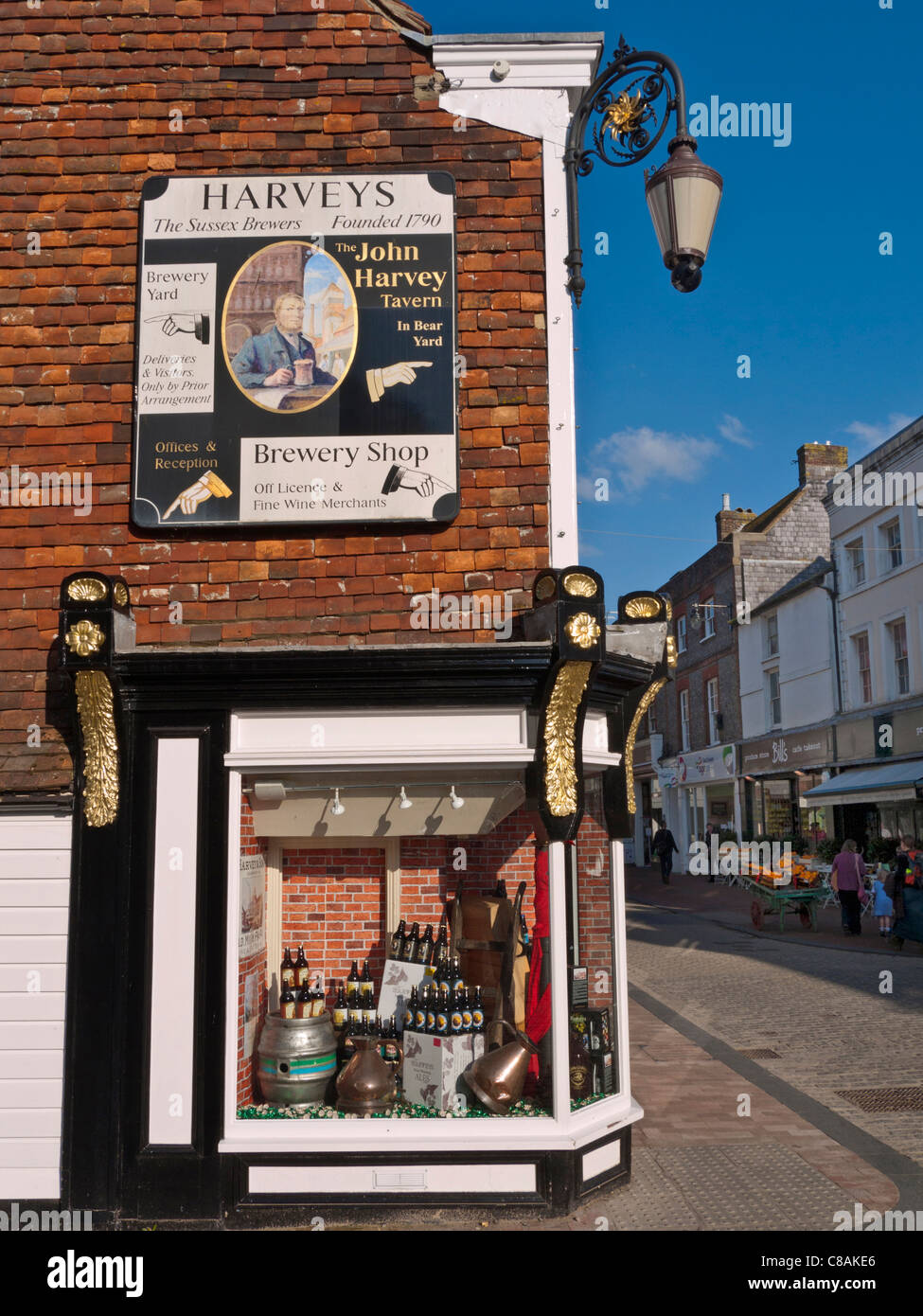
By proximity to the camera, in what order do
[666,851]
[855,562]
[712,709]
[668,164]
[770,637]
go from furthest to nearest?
[712,709]
[770,637]
[666,851]
[855,562]
[668,164]

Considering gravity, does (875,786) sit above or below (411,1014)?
above

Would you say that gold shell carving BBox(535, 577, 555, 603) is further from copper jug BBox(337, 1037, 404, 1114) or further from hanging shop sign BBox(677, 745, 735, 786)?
hanging shop sign BBox(677, 745, 735, 786)

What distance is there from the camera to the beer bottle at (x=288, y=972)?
7.09 m

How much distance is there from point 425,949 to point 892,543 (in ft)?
65.0

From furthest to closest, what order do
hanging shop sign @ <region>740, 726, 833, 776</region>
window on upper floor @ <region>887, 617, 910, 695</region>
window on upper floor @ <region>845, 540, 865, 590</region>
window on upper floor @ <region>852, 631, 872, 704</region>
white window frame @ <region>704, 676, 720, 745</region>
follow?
1. white window frame @ <region>704, 676, 720, 745</region>
2. hanging shop sign @ <region>740, 726, 833, 776</region>
3. window on upper floor @ <region>845, 540, 865, 590</region>
4. window on upper floor @ <region>852, 631, 872, 704</region>
5. window on upper floor @ <region>887, 617, 910, 695</region>

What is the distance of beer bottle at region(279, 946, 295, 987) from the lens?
279 inches

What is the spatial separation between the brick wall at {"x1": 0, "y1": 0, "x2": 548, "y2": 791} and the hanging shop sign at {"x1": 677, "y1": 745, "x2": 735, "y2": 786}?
91.1 feet

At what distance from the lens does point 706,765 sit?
116ft

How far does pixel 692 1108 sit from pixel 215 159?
7.81 metres

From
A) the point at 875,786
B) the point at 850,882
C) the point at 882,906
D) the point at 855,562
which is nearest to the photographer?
the point at 882,906

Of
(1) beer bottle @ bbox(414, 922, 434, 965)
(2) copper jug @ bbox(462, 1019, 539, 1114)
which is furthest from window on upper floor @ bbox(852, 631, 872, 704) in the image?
(2) copper jug @ bbox(462, 1019, 539, 1114)

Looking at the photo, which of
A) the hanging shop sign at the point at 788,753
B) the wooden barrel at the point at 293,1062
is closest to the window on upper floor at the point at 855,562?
the hanging shop sign at the point at 788,753

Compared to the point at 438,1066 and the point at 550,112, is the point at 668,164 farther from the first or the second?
the point at 438,1066

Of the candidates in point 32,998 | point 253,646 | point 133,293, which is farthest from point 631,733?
point 133,293
